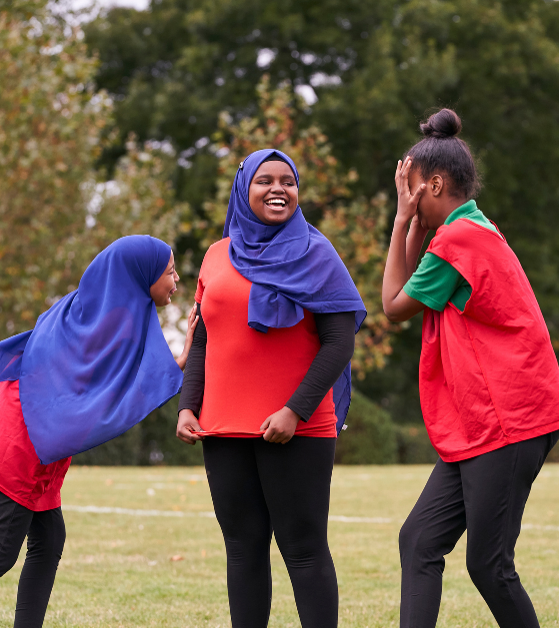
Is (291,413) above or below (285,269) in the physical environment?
below

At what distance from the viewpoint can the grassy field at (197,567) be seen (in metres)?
4.73

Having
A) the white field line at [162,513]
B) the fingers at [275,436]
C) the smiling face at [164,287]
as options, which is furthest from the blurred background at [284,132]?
the fingers at [275,436]

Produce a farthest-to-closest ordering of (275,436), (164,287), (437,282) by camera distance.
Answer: (164,287) → (275,436) → (437,282)

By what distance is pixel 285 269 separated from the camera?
3.43 m

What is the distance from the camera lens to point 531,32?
23.9 meters

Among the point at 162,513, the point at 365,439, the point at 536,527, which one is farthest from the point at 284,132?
the point at 536,527

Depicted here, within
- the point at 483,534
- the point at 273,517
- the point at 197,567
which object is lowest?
the point at 197,567

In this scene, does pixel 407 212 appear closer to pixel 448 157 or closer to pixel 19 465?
pixel 448 157

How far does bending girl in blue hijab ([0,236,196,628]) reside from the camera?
11.5 ft

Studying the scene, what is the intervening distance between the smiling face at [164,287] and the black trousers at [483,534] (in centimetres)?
A: 146

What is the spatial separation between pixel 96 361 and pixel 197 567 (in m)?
3.07

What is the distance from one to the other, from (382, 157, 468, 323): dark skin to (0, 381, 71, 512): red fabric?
1.53 m

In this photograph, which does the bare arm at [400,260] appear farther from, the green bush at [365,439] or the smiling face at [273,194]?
the green bush at [365,439]

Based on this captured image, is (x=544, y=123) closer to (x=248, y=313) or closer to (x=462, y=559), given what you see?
(x=462, y=559)
